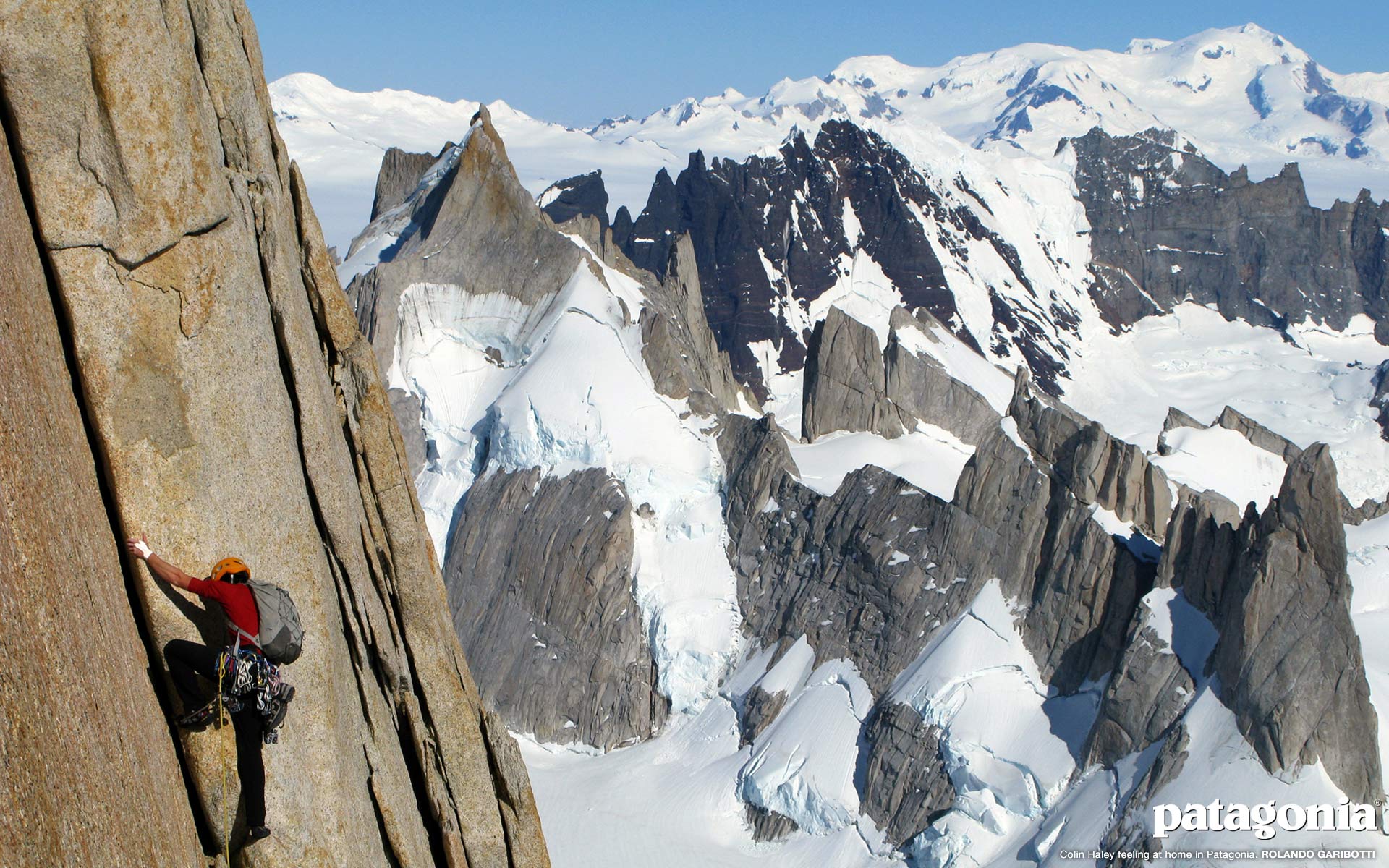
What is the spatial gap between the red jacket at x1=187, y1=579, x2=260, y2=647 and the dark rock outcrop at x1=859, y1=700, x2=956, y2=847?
120 feet

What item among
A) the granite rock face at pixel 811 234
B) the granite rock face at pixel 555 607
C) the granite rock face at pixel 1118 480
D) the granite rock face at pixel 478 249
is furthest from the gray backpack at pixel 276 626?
the granite rock face at pixel 811 234

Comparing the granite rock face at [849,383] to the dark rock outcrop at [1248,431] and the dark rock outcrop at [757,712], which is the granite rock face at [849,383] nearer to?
the dark rock outcrop at [1248,431]

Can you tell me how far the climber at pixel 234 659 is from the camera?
368 inches

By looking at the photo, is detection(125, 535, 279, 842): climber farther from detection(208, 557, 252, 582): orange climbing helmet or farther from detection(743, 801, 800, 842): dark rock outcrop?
detection(743, 801, 800, 842): dark rock outcrop

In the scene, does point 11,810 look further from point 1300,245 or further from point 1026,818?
point 1300,245

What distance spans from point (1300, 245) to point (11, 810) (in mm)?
182039

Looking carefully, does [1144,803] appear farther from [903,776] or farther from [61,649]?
[61,649]

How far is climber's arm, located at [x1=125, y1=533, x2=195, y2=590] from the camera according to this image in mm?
9148

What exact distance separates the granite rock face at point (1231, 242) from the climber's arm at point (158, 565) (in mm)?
157190

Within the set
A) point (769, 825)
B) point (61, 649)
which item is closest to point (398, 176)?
point (769, 825)

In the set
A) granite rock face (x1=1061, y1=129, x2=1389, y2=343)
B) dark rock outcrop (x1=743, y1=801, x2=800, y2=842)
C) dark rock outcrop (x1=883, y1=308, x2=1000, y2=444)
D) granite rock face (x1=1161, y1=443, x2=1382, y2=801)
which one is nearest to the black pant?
granite rock face (x1=1161, y1=443, x2=1382, y2=801)

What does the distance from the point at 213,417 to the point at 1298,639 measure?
35195mm

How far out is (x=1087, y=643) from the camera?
141 feet

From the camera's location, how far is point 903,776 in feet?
140
